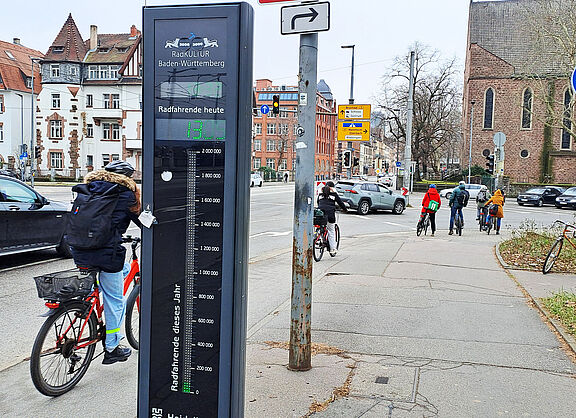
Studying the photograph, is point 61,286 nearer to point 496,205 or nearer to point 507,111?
point 496,205

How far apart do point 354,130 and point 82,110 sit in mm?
46983

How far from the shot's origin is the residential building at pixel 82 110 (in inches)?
2486

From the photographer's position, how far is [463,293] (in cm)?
862

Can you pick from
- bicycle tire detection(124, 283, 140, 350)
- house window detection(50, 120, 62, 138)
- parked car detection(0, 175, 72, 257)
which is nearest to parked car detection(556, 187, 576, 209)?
parked car detection(0, 175, 72, 257)

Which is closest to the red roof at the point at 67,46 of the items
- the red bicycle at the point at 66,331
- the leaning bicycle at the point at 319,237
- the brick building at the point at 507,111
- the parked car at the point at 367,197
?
the brick building at the point at 507,111

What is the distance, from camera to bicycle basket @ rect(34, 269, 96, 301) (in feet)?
13.9

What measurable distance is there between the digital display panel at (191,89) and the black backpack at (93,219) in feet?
4.32

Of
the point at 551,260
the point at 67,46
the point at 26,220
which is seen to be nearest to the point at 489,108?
the point at 67,46

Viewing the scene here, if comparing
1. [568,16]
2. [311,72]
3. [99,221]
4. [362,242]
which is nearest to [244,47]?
[311,72]

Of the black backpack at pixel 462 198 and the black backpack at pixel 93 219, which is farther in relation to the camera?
the black backpack at pixel 462 198

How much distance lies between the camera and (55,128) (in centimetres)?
6397

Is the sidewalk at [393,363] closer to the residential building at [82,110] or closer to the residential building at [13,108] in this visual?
the residential building at [82,110]

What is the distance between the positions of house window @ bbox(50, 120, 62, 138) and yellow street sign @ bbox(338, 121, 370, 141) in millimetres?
47357

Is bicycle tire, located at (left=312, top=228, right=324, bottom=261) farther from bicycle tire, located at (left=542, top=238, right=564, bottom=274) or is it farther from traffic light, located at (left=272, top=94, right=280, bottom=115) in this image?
traffic light, located at (left=272, top=94, right=280, bottom=115)
